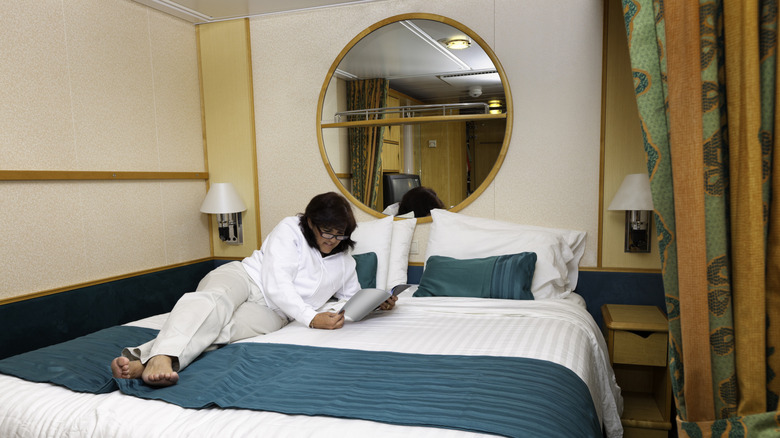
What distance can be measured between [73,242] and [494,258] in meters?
2.37

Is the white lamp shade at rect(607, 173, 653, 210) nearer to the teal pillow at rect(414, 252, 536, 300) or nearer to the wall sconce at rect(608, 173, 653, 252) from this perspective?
the wall sconce at rect(608, 173, 653, 252)

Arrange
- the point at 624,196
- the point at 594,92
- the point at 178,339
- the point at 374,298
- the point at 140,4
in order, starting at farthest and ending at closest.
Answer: the point at 140,4 < the point at 594,92 < the point at 624,196 < the point at 374,298 < the point at 178,339

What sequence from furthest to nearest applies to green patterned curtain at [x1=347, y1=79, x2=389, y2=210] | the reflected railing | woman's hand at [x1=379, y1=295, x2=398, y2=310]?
green patterned curtain at [x1=347, y1=79, x2=389, y2=210], the reflected railing, woman's hand at [x1=379, y1=295, x2=398, y2=310]

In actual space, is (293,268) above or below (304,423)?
above

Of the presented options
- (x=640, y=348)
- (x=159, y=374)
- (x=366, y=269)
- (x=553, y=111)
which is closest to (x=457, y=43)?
(x=553, y=111)

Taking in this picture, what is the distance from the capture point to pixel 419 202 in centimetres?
332

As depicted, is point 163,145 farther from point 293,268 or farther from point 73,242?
point 293,268

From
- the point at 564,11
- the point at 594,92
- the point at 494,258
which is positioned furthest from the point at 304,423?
the point at 564,11

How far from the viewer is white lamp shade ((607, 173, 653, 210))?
8.68ft

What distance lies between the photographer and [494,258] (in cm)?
276

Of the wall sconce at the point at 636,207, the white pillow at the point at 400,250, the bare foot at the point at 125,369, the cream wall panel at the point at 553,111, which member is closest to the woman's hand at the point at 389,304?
the white pillow at the point at 400,250

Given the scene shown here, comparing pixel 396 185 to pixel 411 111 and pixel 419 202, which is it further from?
pixel 411 111

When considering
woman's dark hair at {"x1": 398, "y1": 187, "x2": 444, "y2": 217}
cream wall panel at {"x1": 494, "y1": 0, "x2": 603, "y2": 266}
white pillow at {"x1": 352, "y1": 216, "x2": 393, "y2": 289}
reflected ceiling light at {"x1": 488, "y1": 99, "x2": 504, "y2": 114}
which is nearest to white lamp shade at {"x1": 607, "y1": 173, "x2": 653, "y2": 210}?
cream wall panel at {"x1": 494, "y1": 0, "x2": 603, "y2": 266}

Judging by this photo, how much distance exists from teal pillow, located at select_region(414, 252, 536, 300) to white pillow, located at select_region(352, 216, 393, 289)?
0.34 m
